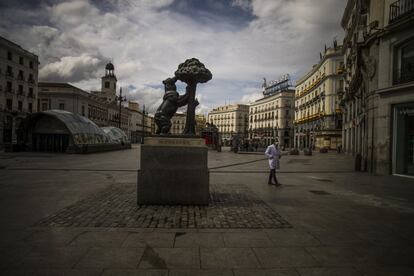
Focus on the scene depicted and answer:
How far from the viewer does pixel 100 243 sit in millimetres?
4328

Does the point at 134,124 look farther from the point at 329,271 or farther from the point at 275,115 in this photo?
the point at 329,271

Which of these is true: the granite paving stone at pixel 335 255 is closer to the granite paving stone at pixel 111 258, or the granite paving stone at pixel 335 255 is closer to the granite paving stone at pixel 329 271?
the granite paving stone at pixel 329 271

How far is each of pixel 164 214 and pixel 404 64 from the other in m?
14.9

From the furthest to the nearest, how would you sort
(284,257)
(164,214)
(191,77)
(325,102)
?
(325,102), (191,77), (164,214), (284,257)

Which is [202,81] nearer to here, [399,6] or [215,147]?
[399,6]

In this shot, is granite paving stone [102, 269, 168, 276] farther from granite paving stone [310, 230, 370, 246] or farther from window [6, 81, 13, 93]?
window [6, 81, 13, 93]

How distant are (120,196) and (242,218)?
3910mm

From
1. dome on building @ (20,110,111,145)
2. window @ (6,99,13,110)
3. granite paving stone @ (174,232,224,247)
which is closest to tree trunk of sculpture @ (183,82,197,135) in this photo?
granite paving stone @ (174,232,224,247)

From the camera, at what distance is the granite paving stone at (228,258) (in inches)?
144

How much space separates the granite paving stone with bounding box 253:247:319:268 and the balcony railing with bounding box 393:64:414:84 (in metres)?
13.7

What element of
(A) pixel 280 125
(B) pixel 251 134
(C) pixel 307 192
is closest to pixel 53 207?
(C) pixel 307 192

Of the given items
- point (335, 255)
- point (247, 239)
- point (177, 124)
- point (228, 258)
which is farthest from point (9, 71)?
point (335, 255)

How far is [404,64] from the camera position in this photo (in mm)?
14070

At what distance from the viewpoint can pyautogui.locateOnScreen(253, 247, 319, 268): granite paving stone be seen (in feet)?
12.2
